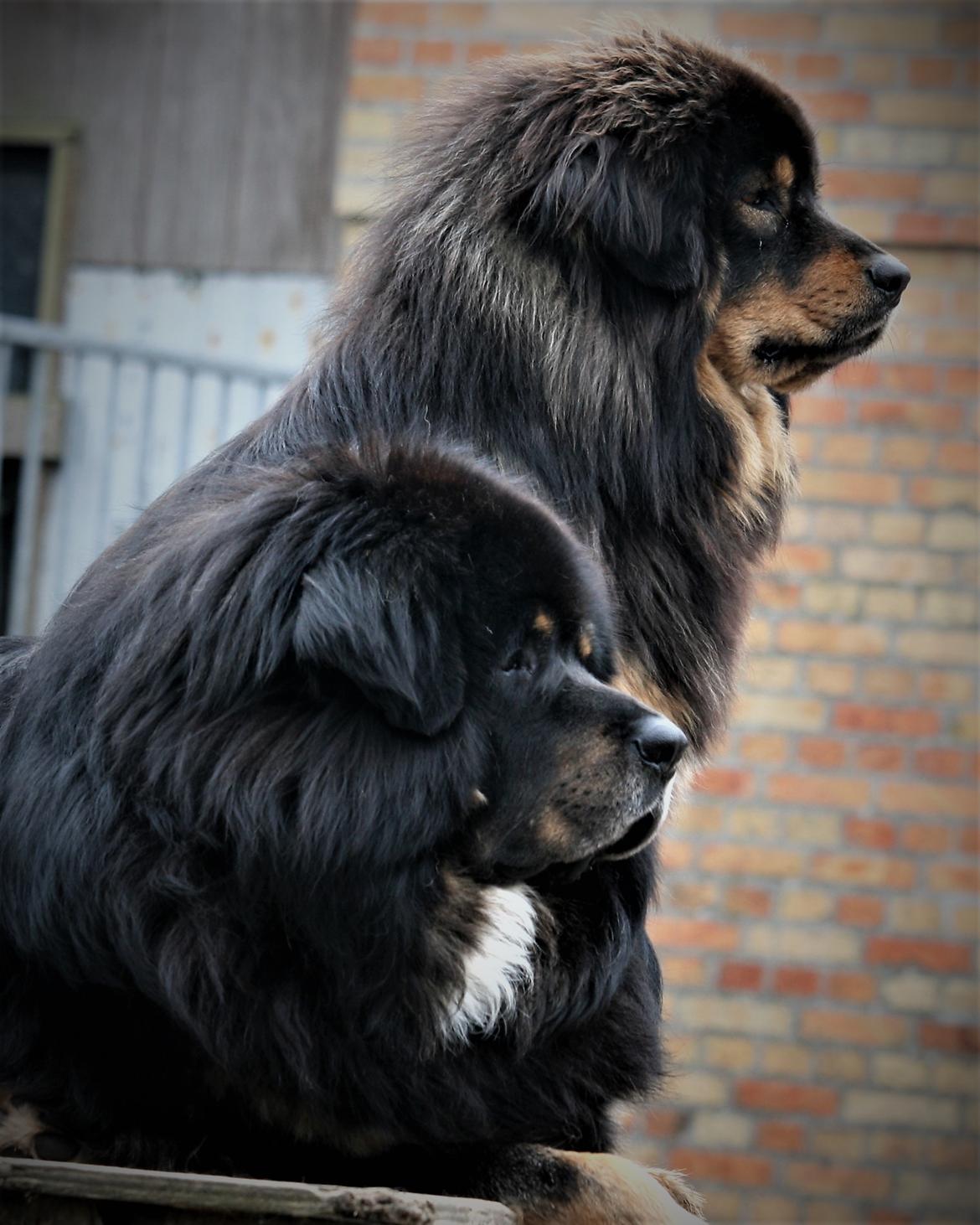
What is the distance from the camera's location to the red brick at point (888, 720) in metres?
5.11

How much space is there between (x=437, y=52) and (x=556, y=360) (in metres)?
2.99

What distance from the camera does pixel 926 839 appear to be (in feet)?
16.7

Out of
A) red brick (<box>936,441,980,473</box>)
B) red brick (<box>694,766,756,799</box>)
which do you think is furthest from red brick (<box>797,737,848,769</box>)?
red brick (<box>936,441,980,473</box>)

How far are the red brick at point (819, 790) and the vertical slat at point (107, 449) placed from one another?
2.36 metres

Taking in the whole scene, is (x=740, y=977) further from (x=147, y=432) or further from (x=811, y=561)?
(x=147, y=432)

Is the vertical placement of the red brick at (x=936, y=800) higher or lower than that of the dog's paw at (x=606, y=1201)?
lower

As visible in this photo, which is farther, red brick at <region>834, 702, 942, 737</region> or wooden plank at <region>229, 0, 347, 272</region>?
wooden plank at <region>229, 0, 347, 272</region>

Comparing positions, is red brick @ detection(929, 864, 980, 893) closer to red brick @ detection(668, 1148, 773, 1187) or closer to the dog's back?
red brick @ detection(668, 1148, 773, 1187)

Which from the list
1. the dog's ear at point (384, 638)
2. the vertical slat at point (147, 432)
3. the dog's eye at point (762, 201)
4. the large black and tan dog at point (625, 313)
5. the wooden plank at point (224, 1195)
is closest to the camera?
the wooden plank at point (224, 1195)

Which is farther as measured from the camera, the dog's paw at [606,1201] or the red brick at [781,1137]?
the red brick at [781,1137]

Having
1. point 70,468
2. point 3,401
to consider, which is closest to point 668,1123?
point 70,468

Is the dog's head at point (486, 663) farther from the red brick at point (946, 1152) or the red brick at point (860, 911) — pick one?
the red brick at point (946, 1152)

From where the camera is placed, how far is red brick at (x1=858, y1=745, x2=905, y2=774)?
5113mm

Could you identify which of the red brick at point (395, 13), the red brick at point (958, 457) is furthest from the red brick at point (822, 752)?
the red brick at point (395, 13)
